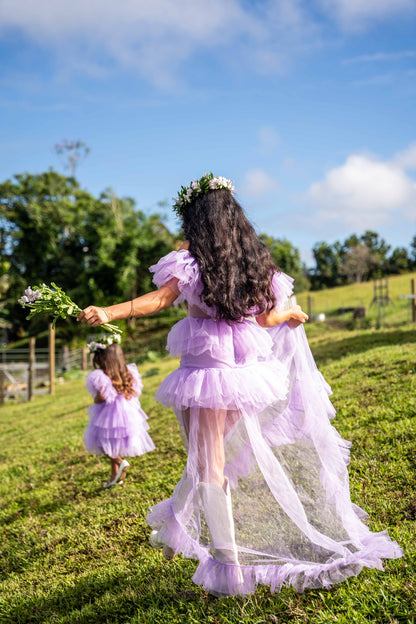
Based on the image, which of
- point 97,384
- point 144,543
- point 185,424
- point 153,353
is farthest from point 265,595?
point 153,353

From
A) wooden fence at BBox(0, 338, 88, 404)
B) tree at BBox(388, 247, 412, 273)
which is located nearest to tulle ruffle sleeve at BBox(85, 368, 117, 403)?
wooden fence at BBox(0, 338, 88, 404)

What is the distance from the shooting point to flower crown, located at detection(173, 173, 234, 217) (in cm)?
304

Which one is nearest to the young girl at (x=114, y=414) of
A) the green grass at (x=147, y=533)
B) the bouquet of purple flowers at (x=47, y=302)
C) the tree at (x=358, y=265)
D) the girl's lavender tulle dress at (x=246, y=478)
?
the green grass at (x=147, y=533)

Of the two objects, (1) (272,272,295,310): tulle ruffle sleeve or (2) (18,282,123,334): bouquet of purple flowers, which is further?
(1) (272,272,295,310): tulle ruffle sleeve

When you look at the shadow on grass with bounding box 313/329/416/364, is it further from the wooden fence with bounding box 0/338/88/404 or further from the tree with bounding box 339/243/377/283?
the tree with bounding box 339/243/377/283

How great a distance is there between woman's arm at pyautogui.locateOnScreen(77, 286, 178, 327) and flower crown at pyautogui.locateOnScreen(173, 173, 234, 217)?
25.7 inches

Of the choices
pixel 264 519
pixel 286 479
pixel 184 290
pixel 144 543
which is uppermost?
pixel 184 290

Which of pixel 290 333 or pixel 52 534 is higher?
pixel 290 333

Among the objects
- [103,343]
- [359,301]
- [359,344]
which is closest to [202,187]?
[103,343]

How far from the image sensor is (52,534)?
4.52m

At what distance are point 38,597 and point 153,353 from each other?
74.6 ft

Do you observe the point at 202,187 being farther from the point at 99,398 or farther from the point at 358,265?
the point at 358,265

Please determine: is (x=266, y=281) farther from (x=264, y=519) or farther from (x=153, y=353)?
(x=153, y=353)

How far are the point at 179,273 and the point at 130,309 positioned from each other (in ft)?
1.12
